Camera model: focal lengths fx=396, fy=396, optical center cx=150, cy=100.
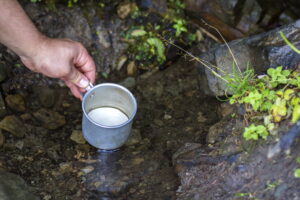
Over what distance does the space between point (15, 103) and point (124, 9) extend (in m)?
1.40

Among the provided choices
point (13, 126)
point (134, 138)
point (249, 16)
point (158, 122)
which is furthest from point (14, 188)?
point (249, 16)

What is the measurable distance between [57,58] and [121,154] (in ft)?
3.18

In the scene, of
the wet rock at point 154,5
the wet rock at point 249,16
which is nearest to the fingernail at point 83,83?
the wet rock at point 154,5

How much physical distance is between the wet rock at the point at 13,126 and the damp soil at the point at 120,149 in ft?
0.11

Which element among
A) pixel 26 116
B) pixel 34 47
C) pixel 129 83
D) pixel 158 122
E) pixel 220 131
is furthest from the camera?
pixel 129 83

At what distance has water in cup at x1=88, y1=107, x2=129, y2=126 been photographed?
128 inches

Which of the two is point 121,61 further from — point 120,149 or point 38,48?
point 38,48

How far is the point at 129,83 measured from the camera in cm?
386

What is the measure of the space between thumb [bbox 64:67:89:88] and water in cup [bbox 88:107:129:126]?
0.32m

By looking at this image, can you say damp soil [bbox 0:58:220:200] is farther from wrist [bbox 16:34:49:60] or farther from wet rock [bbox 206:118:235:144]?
wrist [bbox 16:34:49:60]

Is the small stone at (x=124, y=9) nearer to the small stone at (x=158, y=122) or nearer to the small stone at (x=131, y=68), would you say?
the small stone at (x=131, y=68)

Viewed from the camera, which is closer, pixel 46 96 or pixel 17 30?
pixel 17 30

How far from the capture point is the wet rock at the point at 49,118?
342cm

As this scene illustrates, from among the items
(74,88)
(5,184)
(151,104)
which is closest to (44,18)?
(74,88)
